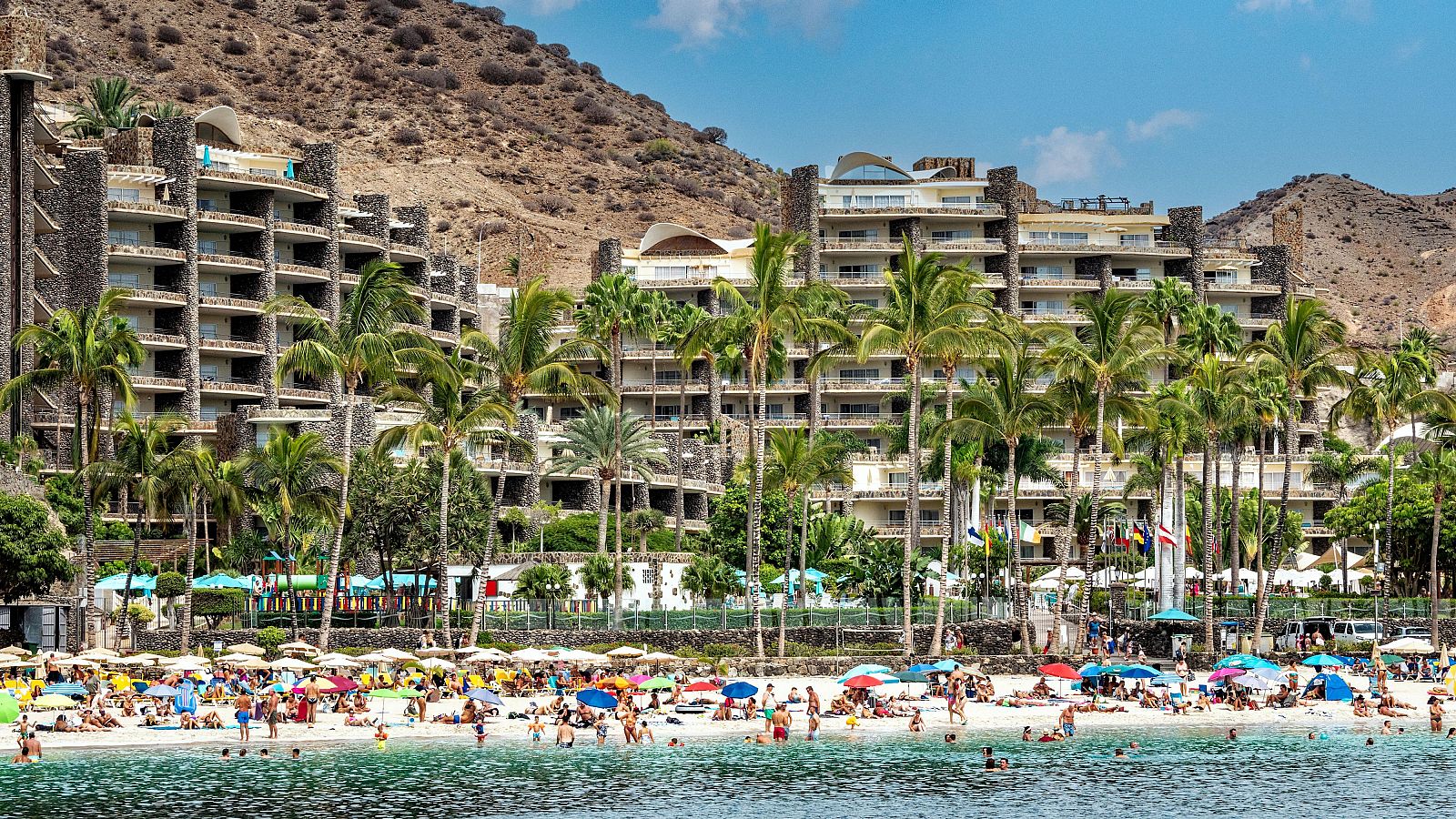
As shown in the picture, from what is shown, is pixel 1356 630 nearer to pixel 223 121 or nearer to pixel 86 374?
pixel 86 374

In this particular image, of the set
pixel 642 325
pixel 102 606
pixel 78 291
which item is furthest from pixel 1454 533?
pixel 78 291

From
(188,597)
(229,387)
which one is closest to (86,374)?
(188,597)

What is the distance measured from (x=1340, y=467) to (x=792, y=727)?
2454 inches

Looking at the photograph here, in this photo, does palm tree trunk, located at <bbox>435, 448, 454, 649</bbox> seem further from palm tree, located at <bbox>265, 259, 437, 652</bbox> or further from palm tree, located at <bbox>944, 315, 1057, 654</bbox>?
palm tree, located at <bbox>944, 315, 1057, 654</bbox>

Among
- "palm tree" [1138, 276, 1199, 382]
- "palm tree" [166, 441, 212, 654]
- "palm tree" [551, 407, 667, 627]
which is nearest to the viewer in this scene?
"palm tree" [166, 441, 212, 654]

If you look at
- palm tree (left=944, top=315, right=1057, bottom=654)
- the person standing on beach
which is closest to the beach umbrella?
the person standing on beach

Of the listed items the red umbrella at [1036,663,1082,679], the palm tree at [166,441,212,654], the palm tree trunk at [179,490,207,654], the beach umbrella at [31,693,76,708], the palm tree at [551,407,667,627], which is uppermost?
the palm tree at [551,407,667,627]

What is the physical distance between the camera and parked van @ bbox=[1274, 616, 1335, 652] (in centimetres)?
8056

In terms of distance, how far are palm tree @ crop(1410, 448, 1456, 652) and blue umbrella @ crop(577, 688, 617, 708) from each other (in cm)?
3870

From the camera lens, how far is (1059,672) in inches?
2621

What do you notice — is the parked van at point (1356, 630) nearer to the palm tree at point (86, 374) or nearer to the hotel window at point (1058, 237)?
the palm tree at point (86, 374)

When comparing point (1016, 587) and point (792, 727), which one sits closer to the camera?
point (792, 727)

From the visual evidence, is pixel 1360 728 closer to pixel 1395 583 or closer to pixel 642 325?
pixel 1395 583

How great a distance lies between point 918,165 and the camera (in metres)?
145
